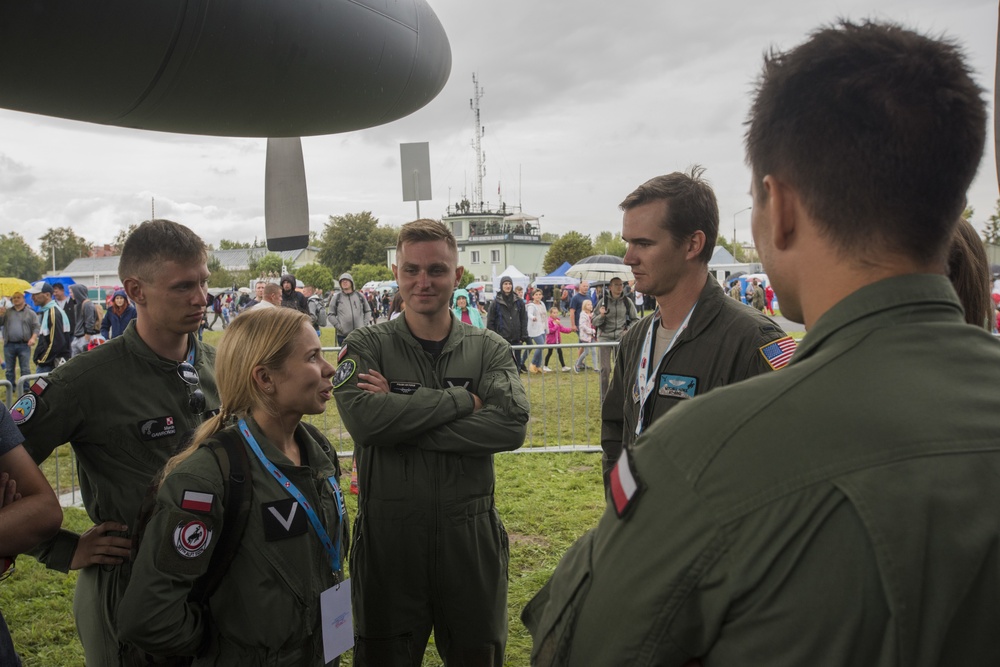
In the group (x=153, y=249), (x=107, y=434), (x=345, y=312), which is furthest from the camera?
(x=345, y=312)

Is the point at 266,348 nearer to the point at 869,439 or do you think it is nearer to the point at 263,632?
the point at 263,632

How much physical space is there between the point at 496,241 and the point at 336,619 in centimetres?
7595

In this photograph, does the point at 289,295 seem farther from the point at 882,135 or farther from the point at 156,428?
the point at 882,135

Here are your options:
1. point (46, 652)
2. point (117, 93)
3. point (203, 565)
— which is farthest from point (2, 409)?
point (46, 652)

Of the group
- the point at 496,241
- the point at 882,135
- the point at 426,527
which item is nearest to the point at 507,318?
the point at 426,527

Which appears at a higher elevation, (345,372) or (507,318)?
(345,372)

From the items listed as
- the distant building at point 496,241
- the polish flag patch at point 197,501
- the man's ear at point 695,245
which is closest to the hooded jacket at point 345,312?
the man's ear at point 695,245

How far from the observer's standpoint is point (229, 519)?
212cm

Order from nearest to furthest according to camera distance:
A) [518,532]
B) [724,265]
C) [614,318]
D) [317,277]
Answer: [518,532], [614,318], [724,265], [317,277]

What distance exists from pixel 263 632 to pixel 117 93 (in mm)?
2216

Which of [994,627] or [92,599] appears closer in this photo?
[994,627]

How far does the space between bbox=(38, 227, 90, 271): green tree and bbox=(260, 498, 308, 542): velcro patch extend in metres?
121

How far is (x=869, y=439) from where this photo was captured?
866mm

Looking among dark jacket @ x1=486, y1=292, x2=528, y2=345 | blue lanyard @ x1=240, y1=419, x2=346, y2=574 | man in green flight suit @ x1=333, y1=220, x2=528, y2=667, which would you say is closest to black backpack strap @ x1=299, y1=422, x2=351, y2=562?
blue lanyard @ x1=240, y1=419, x2=346, y2=574
